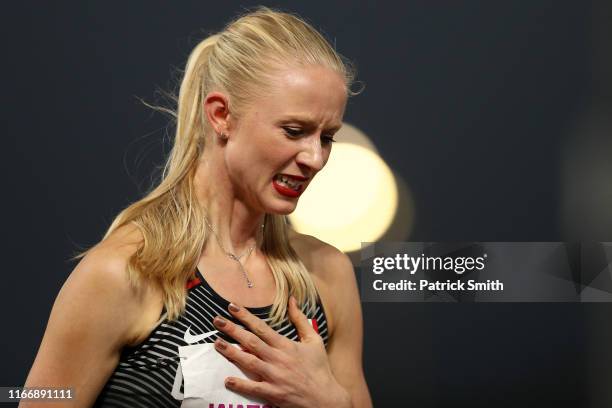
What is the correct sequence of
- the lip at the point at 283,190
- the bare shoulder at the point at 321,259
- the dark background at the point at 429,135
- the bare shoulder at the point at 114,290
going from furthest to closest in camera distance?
the dark background at the point at 429,135 < the bare shoulder at the point at 321,259 < the lip at the point at 283,190 < the bare shoulder at the point at 114,290

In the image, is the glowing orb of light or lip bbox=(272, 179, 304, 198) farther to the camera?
the glowing orb of light

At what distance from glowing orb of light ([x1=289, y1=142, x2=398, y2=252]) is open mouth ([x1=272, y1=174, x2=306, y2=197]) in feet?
2.69

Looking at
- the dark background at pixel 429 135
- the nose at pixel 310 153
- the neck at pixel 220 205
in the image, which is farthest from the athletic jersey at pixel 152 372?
the dark background at pixel 429 135

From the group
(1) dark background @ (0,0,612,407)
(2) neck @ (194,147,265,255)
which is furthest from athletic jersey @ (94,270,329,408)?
(1) dark background @ (0,0,612,407)

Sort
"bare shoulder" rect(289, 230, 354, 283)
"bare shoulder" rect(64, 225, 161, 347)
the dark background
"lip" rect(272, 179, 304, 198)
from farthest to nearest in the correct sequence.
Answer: the dark background, "bare shoulder" rect(289, 230, 354, 283), "lip" rect(272, 179, 304, 198), "bare shoulder" rect(64, 225, 161, 347)

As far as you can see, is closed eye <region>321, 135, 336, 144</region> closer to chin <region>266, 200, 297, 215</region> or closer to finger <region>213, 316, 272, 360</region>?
chin <region>266, 200, 297, 215</region>

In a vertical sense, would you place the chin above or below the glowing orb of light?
below

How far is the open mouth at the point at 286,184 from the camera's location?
994 mm

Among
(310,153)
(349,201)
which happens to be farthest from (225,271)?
(349,201)

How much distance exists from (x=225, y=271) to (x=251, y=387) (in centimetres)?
16

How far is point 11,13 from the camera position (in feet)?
5.98

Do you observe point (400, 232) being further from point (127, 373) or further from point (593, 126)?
point (127, 373)

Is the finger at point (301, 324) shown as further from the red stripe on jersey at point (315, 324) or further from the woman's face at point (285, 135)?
the woman's face at point (285, 135)

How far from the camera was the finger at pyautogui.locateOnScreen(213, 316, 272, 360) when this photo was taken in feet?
3.10
